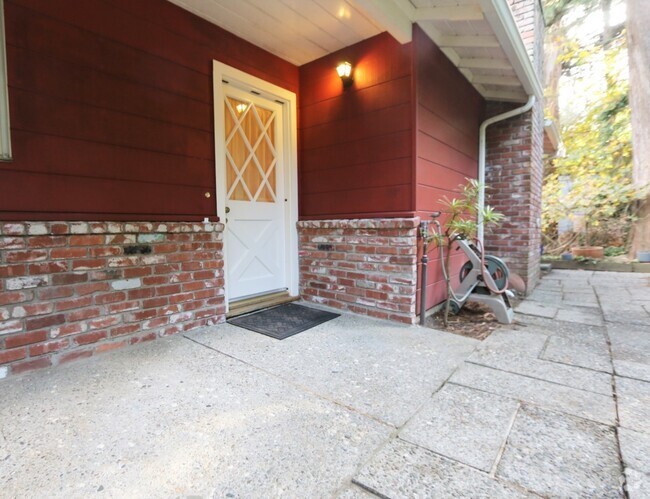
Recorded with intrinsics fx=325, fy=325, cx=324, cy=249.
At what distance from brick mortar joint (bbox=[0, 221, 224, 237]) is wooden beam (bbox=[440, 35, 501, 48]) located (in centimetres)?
263

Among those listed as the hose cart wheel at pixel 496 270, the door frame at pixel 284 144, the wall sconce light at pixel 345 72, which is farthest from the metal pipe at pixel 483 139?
the door frame at pixel 284 144

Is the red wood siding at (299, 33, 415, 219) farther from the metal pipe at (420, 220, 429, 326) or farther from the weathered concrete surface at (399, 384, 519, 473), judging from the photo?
the weathered concrete surface at (399, 384, 519, 473)

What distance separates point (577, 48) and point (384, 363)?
11.3 metres

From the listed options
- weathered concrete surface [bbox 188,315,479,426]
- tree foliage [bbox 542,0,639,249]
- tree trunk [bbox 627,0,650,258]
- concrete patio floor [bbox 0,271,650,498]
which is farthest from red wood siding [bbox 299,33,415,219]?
tree foliage [bbox 542,0,639,249]

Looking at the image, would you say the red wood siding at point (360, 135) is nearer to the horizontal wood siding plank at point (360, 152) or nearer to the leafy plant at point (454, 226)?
the horizontal wood siding plank at point (360, 152)

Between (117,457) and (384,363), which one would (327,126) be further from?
(117,457)

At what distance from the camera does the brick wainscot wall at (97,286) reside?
5.87ft

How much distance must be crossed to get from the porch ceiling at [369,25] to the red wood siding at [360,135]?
159mm

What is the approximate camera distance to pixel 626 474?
1097 mm

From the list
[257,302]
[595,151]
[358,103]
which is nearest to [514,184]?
[358,103]

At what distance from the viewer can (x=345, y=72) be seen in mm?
2938

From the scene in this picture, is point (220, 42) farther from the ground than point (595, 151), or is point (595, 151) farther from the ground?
point (595, 151)

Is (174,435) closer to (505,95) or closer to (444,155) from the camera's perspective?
(444,155)

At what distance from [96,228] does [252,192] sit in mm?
1372
